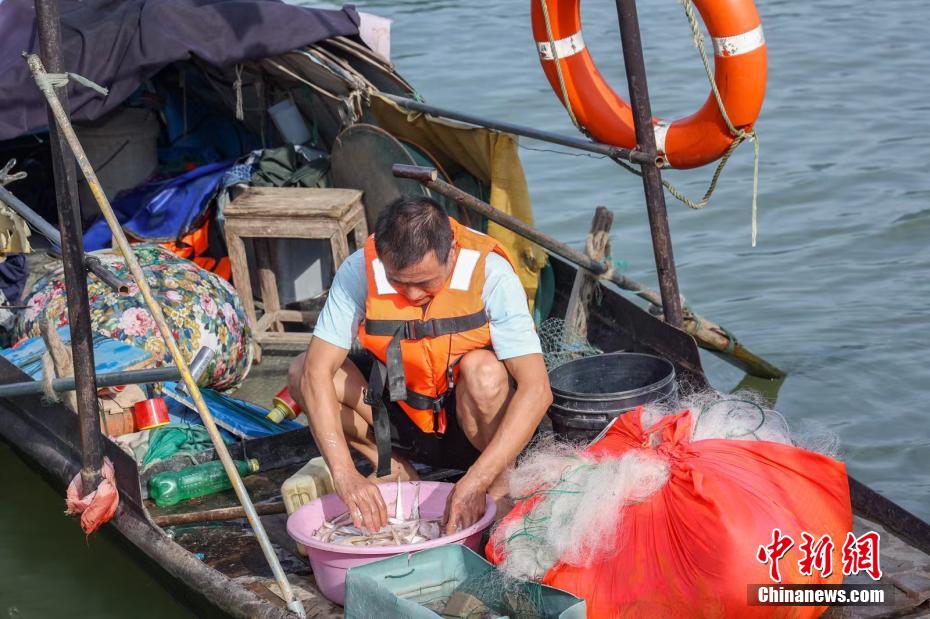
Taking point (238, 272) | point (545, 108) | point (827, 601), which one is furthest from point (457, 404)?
point (545, 108)

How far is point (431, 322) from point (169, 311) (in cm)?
195

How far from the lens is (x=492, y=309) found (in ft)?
13.4

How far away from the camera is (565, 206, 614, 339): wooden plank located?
208 inches

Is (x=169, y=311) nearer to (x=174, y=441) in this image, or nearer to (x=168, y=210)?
(x=174, y=441)

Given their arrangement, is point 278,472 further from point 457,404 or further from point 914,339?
point 914,339

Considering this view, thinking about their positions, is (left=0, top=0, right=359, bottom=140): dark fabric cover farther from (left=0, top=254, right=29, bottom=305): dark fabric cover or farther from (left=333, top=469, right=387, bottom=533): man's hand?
(left=333, top=469, right=387, bottom=533): man's hand

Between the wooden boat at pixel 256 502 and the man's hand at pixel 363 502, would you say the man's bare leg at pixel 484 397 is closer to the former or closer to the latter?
the man's hand at pixel 363 502

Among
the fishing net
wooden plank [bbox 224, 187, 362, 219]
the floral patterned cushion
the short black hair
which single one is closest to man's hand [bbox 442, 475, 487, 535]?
the short black hair

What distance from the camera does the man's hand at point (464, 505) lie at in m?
3.76

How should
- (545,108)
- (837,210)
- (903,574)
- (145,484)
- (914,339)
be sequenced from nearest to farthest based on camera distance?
(903,574) → (145,484) → (914,339) → (837,210) → (545,108)

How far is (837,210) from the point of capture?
9641mm

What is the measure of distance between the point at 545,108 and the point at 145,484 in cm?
880

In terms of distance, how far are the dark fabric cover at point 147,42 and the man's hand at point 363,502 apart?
302 centimetres

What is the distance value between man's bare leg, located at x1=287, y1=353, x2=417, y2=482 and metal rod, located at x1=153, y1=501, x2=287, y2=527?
1.22 ft
